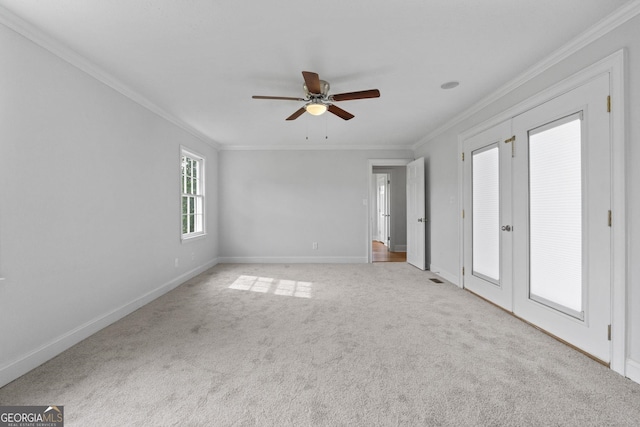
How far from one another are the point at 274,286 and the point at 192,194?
87.7 inches

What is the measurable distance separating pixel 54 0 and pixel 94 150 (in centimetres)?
121

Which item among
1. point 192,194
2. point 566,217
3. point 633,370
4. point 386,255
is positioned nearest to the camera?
point 633,370

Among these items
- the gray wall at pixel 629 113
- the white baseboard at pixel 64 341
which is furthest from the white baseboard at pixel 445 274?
the white baseboard at pixel 64 341

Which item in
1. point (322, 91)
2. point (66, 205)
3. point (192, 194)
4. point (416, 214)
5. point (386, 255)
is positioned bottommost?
point (386, 255)

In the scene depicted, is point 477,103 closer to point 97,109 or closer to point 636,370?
point 636,370

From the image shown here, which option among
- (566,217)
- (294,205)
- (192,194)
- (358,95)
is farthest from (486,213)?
(192,194)

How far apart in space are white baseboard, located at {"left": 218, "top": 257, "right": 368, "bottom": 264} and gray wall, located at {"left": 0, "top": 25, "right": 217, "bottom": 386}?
7.25ft

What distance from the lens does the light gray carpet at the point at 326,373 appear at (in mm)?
1518

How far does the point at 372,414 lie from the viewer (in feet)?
4.96

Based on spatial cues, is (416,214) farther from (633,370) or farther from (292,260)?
(633,370)

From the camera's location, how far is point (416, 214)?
5.39 m

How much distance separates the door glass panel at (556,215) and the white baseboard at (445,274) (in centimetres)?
146

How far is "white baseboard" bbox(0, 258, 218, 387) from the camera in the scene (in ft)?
6.04

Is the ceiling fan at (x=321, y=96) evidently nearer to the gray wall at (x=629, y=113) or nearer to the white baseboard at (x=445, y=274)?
the gray wall at (x=629, y=113)
